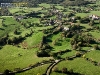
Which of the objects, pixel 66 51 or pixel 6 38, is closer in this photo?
pixel 66 51

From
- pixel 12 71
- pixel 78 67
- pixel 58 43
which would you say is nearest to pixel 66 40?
pixel 58 43

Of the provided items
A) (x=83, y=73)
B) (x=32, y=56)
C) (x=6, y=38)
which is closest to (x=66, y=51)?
(x=32, y=56)

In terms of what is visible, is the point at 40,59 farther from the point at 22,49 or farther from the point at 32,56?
the point at 22,49

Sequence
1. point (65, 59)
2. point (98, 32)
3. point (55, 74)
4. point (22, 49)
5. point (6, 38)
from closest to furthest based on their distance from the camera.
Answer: point (55, 74) < point (65, 59) < point (22, 49) < point (6, 38) < point (98, 32)

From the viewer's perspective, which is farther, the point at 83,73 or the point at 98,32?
the point at 98,32

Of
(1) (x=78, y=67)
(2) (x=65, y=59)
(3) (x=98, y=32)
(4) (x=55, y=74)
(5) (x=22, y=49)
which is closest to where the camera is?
(4) (x=55, y=74)

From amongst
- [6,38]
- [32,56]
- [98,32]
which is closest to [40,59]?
[32,56]

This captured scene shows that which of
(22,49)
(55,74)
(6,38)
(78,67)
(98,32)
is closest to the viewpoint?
(55,74)

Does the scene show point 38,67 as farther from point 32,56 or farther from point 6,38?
point 6,38

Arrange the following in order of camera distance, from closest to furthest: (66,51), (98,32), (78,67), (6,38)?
(78,67) < (66,51) < (6,38) < (98,32)
